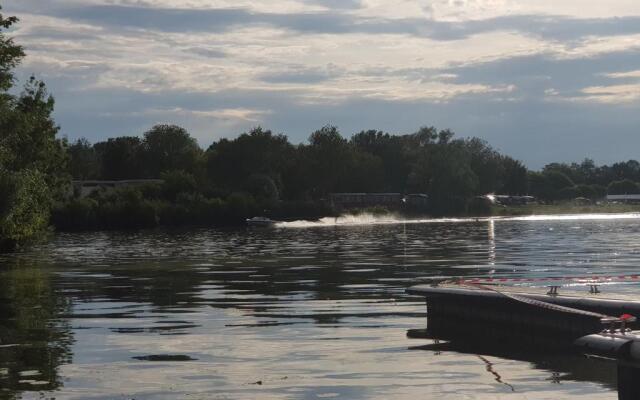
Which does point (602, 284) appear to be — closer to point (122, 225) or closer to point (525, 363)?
point (525, 363)

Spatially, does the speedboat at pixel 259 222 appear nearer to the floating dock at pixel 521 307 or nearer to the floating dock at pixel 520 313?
the floating dock at pixel 520 313

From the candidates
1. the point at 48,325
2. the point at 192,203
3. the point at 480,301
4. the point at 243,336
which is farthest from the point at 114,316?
the point at 192,203

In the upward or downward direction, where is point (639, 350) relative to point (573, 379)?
upward

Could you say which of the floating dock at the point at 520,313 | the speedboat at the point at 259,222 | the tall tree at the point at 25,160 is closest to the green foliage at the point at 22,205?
the tall tree at the point at 25,160

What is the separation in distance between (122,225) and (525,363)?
161 metres

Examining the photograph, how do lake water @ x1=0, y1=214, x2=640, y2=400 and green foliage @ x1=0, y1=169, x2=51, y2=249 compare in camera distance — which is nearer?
lake water @ x1=0, y1=214, x2=640, y2=400

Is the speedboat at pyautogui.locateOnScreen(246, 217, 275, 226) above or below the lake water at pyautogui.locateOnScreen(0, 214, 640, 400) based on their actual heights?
below

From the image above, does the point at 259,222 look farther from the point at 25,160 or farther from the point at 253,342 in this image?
the point at 253,342

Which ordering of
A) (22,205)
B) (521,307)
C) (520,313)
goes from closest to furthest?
(520,313) < (521,307) < (22,205)

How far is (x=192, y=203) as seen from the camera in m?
196

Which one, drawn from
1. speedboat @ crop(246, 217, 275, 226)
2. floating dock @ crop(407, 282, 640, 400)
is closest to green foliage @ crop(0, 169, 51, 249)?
floating dock @ crop(407, 282, 640, 400)

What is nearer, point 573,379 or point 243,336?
point 573,379

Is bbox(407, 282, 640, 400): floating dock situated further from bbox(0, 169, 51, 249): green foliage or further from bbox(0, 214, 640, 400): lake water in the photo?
bbox(0, 169, 51, 249): green foliage

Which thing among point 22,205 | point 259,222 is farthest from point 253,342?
point 259,222
